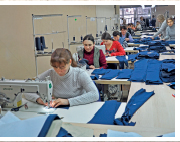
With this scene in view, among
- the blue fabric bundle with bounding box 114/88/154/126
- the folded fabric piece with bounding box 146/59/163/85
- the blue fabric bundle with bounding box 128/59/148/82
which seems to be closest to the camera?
the blue fabric bundle with bounding box 114/88/154/126

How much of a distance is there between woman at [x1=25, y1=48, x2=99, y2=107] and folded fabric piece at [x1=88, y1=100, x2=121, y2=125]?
0.54 ft

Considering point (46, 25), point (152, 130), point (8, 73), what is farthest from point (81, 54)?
point (152, 130)

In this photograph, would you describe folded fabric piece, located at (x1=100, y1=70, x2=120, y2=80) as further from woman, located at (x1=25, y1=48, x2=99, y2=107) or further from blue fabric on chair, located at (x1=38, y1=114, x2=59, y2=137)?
blue fabric on chair, located at (x1=38, y1=114, x2=59, y2=137)

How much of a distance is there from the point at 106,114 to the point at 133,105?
0.31 metres

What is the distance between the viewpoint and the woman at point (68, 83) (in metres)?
2.02

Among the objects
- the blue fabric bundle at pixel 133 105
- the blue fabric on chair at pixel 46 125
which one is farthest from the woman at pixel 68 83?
the blue fabric on chair at pixel 46 125

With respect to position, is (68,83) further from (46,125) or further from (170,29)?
(170,29)

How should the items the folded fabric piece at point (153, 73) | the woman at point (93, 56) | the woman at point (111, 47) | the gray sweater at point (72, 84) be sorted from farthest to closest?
the woman at point (111, 47) < the woman at point (93, 56) < the folded fabric piece at point (153, 73) < the gray sweater at point (72, 84)

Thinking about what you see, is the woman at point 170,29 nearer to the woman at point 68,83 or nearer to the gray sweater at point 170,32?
the gray sweater at point 170,32

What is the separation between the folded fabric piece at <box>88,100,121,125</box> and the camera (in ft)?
5.54

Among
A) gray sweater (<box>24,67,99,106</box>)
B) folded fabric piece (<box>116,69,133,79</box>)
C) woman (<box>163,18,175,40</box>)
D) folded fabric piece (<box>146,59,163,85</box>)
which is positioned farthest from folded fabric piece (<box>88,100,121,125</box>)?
woman (<box>163,18,175,40</box>)

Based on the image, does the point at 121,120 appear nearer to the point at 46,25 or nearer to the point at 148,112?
the point at 148,112

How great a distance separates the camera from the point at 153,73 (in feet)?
9.94

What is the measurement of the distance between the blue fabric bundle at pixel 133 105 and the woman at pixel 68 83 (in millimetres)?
324
